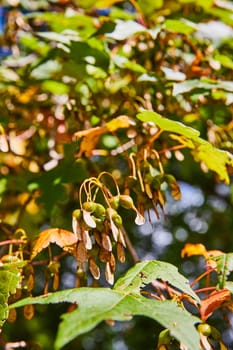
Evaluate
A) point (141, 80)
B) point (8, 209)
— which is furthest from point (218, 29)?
point (8, 209)

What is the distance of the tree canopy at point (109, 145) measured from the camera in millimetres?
1042

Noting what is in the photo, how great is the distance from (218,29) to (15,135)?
71 cm

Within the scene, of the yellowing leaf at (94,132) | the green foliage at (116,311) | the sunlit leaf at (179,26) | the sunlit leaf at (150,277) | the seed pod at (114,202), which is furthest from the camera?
the sunlit leaf at (179,26)

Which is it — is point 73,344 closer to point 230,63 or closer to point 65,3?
point 65,3

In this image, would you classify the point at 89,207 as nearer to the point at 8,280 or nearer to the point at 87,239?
the point at 87,239

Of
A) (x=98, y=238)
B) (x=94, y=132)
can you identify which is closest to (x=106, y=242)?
(x=98, y=238)

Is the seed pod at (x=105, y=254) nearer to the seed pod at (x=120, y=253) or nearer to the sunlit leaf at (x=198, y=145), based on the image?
the seed pod at (x=120, y=253)

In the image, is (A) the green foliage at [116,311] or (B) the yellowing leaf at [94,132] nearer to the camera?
(A) the green foliage at [116,311]

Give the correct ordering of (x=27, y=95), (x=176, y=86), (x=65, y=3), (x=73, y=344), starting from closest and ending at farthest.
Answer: (x=176, y=86) < (x=27, y=95) < (x=65, y=3) < (x=73, y=344)

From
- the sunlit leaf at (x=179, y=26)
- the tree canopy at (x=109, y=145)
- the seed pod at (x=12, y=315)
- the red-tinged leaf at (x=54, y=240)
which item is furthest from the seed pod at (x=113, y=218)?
the sunlit leaf at (x=179, y=26)

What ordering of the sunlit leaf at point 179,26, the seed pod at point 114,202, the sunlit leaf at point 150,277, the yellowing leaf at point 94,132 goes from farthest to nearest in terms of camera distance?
the sunlit leaf at point 179,26, the yellowing leaf at point 94,132, the seed pod at point 114,202, the sunlit leaf at point 150,277

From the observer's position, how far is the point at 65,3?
2.23 m

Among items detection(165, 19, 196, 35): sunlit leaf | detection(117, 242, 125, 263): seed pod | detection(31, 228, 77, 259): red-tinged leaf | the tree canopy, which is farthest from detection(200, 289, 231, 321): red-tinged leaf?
detection(165, 19, 196, 35): sunlit leaf

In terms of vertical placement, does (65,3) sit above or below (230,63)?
below
